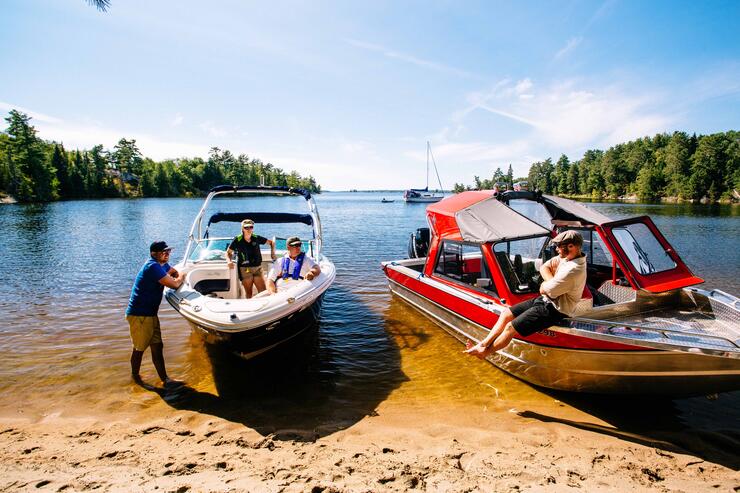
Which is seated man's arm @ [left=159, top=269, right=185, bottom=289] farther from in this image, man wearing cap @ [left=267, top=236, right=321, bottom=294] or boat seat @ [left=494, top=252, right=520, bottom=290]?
boat seat @ [left=494, top=252, right=520, bottom=290]

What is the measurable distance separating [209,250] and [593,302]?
8494 mm

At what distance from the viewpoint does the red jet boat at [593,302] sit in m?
4.47

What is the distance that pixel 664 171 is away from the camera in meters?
85.4

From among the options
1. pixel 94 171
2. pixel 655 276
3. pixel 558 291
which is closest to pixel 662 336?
pixel 558 291

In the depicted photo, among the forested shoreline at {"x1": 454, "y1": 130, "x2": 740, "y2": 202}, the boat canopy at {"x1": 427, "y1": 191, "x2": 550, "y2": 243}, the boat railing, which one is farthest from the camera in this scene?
the forested shoreline at {"x1": 454, "y1": 130, "x2": 740, "y2": 202}

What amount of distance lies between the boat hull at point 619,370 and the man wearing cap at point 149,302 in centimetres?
570

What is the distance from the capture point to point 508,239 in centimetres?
683

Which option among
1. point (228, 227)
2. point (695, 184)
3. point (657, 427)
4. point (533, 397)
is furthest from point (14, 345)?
point (695, 184)

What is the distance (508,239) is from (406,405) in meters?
3.51

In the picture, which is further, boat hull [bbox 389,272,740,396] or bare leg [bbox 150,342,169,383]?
bare leg [bbox 150,342,169,383]

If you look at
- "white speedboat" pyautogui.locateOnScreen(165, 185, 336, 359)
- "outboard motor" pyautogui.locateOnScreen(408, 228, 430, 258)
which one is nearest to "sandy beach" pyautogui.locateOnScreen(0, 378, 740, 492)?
"white speedboat" pyautogui.locateOnScreen(165, 185, 336, 359)

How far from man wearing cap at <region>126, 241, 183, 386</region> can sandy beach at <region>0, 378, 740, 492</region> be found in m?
0.96

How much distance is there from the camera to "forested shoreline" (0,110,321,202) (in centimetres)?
7000

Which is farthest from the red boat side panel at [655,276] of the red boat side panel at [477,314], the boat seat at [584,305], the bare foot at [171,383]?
the bare foot at [171,383]
